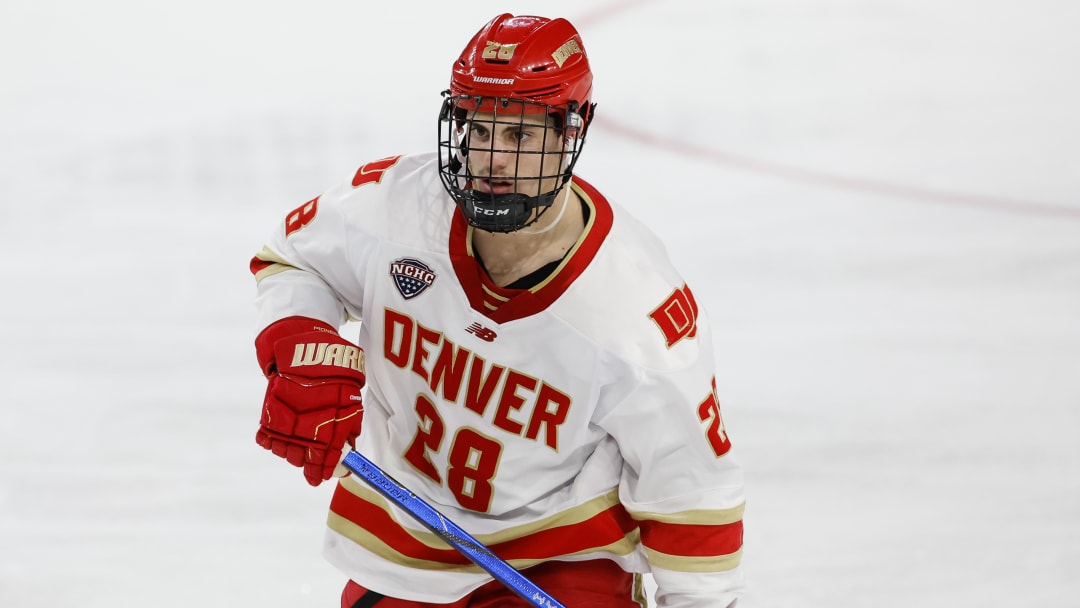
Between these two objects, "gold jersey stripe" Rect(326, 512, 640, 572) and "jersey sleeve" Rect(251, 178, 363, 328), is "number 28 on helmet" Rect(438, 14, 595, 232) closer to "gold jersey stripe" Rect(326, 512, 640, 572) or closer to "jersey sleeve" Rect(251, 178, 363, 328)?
"jersey sleeve" Rect(251, 178, 363, 328)

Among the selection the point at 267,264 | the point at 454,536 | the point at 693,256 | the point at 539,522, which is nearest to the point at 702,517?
the point at 539,522

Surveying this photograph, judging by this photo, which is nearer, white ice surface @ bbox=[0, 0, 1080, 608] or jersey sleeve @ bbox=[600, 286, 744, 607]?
jersey sleeve @ bbox=[600, 286, 744, 607]

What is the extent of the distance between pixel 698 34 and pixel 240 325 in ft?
8.12

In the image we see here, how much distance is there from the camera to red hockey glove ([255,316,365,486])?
1.89 meters

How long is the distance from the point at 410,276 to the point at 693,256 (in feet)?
7.57

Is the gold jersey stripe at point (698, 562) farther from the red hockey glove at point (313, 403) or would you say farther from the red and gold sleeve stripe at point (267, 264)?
the red and gold sleeve stripe at point (267, 264)

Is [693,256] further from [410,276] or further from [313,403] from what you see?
[313,403]

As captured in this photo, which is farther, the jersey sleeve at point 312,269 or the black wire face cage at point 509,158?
the jersey sleeve at point 312,269

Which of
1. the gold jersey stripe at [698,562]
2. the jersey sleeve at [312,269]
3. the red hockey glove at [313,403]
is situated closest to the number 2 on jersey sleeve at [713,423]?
the gold jersey stripe at [698,562]

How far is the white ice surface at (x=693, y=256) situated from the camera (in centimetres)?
299

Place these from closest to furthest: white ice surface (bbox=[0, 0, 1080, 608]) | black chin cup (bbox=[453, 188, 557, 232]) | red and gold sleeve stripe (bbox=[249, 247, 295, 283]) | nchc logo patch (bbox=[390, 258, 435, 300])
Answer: black chin cup (bbox=[453, 188, 557, 232])
nchc logo patch (bbox=[390, 258, 435, 300])
red and gold sleeve stripe (bbox=[249, 247, 295, 283])
white ice surface (bbox=[0, 0, 1080, 608])

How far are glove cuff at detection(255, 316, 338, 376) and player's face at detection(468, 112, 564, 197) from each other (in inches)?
14.2

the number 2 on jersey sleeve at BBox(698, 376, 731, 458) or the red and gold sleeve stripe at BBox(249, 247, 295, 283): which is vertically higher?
the red and gold sleeve stripe at BBox(249, 247, 295, 283)

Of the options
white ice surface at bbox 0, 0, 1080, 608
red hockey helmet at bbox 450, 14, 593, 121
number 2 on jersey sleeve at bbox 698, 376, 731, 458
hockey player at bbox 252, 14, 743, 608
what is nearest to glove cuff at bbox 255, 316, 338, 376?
hockey player at bbox 252, 14, 743, 608
